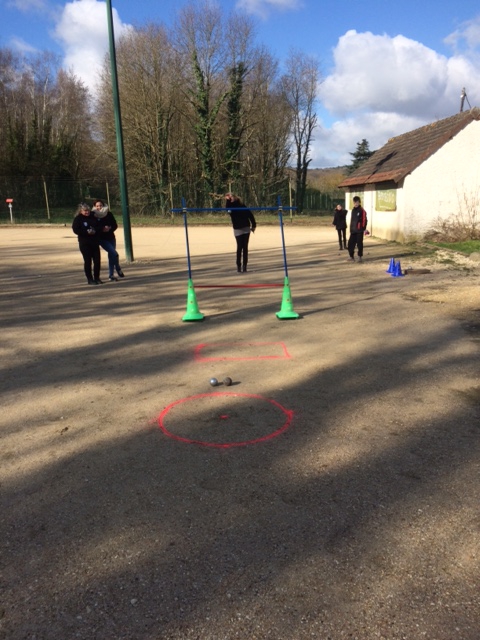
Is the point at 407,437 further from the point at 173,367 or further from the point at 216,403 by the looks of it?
the point at 173,367

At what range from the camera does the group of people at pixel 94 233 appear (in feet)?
34.7

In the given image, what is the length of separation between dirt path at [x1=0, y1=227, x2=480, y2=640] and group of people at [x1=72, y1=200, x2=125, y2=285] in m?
3.69

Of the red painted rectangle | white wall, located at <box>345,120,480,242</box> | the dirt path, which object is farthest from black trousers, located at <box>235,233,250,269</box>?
white wall, located at <box>345,120,480,242</box>

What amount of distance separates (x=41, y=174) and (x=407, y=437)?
53.1 meters

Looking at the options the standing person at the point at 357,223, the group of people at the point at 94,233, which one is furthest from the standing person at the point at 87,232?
the standing person at the point at 357,223

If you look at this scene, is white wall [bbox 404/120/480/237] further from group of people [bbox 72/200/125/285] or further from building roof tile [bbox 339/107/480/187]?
group of people [bbox 72/200/125/285]

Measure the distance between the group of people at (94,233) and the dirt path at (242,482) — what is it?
3.69m

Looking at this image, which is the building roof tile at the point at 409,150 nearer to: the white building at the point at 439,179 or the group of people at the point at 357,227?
the white building at the point at 439,179

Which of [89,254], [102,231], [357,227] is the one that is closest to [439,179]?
[357,227]

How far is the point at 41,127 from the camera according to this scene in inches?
2136

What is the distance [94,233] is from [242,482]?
28.2ft

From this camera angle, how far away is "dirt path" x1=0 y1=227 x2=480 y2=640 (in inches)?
89.6

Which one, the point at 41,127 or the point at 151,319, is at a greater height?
the point at 41,127

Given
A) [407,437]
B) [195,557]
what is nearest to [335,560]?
[195,557]
